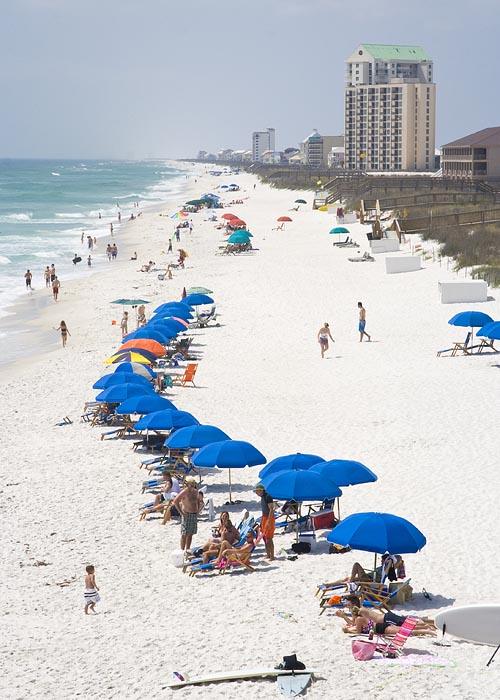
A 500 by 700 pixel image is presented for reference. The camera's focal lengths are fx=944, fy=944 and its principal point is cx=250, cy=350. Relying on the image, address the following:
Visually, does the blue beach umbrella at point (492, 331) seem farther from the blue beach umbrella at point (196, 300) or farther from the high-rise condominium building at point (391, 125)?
the high-rise condominium building at point (391, 125)

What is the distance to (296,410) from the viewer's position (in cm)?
1830

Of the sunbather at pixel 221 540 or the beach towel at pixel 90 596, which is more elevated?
the sunbather at pixel 221 540

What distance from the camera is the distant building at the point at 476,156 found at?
71.5 metres

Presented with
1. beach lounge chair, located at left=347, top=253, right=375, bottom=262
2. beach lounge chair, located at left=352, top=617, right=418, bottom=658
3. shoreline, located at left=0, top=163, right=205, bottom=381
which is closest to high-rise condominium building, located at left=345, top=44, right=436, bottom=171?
shoreline, located at left=0, top=163, right=205, bottom=381

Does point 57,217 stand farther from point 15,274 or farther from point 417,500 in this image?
point 417,500

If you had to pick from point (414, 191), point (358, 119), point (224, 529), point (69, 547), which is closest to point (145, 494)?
point (69, 547)

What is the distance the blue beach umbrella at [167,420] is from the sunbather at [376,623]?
5.67 metres

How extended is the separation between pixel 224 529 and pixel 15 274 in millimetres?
34321

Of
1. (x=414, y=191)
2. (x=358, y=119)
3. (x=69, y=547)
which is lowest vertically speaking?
(x=69, y=547)

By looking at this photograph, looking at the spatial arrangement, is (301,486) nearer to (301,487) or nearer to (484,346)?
(301,487)

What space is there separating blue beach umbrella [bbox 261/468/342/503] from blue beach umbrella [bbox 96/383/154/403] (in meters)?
5.63

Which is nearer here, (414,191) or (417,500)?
(417,500)

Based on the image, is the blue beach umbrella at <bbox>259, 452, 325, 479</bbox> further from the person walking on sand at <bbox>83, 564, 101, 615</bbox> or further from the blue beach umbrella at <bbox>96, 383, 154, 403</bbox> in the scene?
the blue beach umbrella at <bbox>96, 383, 154, 403</bbox>

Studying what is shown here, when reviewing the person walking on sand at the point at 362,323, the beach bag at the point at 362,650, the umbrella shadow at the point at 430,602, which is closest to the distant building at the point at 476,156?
the person walking on sand at the point at 362,323
